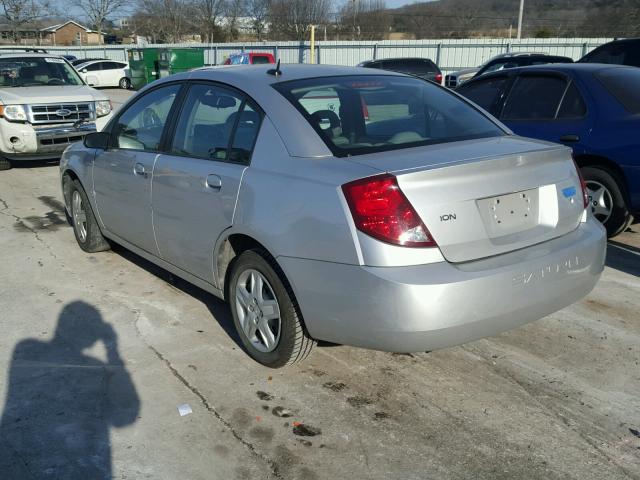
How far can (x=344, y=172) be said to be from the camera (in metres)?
2.97

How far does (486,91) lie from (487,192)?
4.18 meters

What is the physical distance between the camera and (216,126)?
12.8 feet

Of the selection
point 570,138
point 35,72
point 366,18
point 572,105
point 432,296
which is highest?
point 366,18

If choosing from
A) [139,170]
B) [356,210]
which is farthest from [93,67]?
[356,210]

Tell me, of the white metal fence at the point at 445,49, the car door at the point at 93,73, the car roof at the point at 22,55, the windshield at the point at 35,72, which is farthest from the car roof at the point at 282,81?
the car door at the point at 93,73

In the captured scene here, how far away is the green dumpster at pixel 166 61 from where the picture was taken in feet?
92.2

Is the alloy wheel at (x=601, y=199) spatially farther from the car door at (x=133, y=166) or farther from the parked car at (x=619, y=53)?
the parked car at (x=619, y=53)

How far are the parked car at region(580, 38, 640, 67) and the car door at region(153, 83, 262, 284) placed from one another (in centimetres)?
942

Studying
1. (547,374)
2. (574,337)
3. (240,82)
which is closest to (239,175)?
(240,82)

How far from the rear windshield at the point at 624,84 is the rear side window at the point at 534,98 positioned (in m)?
0.38

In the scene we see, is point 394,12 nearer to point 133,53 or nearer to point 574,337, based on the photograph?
point 133,53

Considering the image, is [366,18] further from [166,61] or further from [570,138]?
[570,138]

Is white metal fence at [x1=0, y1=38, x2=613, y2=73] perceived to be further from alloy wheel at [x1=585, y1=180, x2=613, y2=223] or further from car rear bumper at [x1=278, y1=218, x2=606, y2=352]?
car rear bumper at [x1=278, y1=218, x2=606, y2=352]

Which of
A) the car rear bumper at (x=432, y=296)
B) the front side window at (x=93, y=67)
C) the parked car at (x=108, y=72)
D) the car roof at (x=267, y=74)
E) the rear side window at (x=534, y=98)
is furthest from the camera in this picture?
the parked car at (x=108, y=72)
